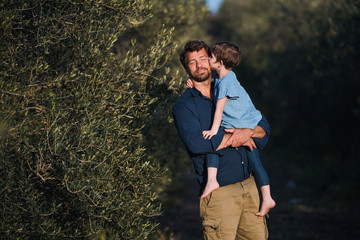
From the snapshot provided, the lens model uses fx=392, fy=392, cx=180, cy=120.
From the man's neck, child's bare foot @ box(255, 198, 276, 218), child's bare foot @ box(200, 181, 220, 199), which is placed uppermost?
the man's neck

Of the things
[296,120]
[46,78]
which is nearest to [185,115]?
[46,78]

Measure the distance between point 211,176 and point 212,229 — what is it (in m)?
0.63

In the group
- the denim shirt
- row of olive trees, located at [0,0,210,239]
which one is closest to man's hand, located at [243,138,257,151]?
the denim shirt

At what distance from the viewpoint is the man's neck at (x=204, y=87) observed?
4.99 metres

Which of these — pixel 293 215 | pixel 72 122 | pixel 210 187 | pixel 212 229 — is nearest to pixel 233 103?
pixel 210 187

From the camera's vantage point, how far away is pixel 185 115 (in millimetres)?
4570

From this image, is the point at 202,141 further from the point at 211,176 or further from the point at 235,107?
the point at 235,107

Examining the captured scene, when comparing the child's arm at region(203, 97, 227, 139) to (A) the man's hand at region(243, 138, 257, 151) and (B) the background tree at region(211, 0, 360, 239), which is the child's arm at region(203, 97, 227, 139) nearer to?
(A) the man's hand at region(243, 138, 257, 151)

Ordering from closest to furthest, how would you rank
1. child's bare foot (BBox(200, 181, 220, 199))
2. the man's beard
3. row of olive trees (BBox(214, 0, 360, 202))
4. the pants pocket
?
child's bare foot (BBox(200, 181, 220, 199)), the pants pocket, the man's beard, row of olive trees (BBox(214, 0, 360, 202))

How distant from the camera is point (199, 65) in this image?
4.95 metres

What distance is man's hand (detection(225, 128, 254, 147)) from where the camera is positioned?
4637 mm

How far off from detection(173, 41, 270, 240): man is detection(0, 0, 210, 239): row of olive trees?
2.55 ft

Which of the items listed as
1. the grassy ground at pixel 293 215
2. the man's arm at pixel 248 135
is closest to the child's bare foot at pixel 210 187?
the man's arm at pixel 248 135

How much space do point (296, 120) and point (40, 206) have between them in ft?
54.9
